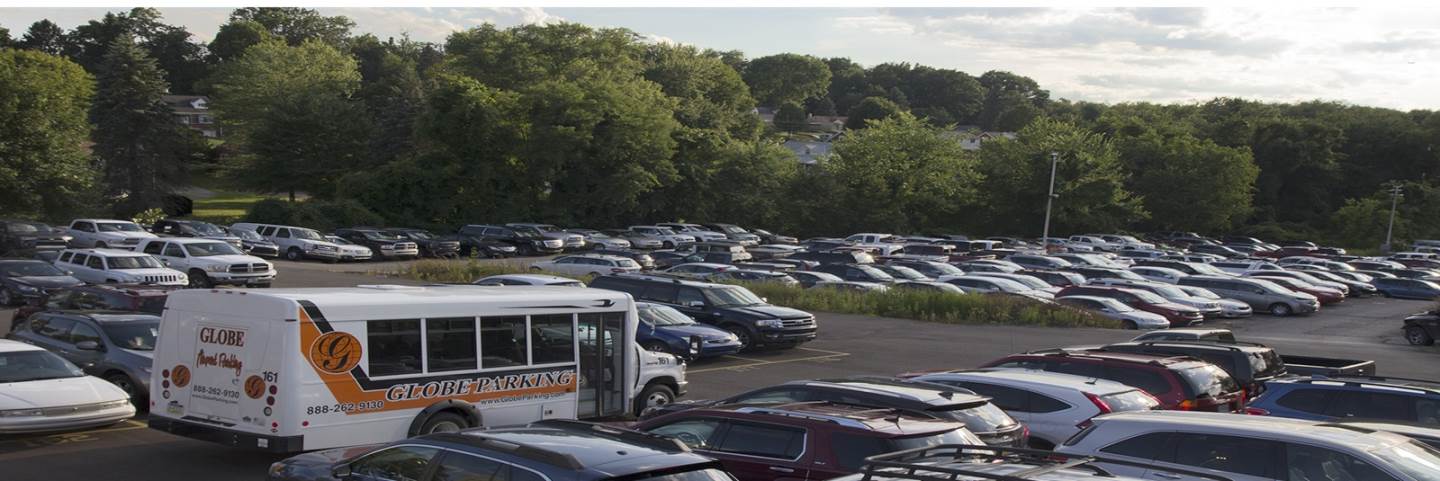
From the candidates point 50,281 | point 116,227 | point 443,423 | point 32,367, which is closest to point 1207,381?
point 443,423

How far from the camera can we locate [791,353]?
968 inches

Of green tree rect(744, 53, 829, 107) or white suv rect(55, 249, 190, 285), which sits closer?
white suv rect(55, 249, 190, 285)

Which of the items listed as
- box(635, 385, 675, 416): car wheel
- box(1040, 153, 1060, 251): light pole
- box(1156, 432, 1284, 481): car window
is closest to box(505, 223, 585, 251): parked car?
box(1040, 153, 1060, 251): light pole

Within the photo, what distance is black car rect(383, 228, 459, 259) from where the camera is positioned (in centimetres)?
5162

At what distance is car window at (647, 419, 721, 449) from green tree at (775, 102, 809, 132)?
143 m

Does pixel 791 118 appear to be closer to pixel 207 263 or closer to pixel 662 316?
pixel 207 263

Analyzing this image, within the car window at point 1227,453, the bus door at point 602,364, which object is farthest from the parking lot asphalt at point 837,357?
the car window at point 1227,453

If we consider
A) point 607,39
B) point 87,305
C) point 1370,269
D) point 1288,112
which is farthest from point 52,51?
point 1288,112

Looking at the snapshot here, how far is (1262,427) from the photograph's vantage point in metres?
8.87

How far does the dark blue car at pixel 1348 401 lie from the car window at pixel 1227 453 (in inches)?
168

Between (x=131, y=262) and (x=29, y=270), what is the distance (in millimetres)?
2424

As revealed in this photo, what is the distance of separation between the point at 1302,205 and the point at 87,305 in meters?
92.0

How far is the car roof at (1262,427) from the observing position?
846 cm

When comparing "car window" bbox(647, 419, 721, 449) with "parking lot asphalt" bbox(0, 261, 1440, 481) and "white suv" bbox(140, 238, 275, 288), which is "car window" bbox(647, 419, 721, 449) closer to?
"parking lot asphalt" bbox(0, 261, 1440, 481)
